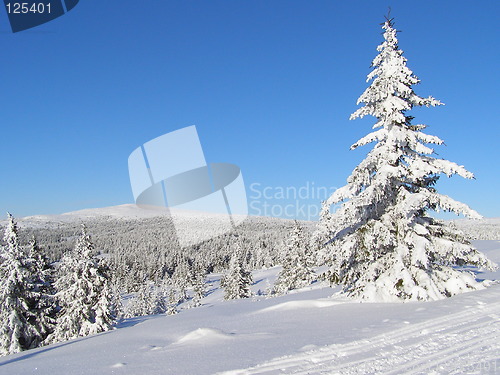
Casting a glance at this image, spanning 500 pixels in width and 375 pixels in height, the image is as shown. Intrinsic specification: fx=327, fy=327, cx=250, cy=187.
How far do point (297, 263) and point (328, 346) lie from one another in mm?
34276

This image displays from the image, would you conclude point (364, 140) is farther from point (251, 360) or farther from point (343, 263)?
point (251, 360)

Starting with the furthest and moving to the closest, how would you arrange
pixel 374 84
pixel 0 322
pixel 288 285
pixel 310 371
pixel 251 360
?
pixel 288 285, pixel 0 322, pixel 374 84, pixel 251 360, pixel 310 371

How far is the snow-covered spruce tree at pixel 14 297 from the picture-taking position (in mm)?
20688

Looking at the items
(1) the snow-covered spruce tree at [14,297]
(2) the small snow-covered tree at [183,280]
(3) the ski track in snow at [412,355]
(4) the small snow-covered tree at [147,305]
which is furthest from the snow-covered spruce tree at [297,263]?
(2) the small snow-covered tree at [183,280]

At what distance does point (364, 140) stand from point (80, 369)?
35.9 feet

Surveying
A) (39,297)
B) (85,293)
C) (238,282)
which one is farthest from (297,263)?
(39,297)

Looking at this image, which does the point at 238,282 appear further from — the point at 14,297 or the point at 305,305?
the point at 305,305

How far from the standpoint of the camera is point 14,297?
21391 mm

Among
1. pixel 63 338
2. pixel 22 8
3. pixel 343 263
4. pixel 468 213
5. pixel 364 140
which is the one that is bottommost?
pixel 63 338

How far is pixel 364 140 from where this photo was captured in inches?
479

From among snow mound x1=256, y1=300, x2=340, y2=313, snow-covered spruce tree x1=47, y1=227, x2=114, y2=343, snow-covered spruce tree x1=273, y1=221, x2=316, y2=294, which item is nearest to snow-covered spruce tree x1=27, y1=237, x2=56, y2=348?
snow-covered spruce tree x1=47, y1=227, x2=114, y2=343

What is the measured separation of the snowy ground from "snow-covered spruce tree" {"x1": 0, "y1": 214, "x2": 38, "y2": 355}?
15.9 metres

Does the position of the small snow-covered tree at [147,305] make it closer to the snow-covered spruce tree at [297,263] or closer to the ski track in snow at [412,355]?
the snow-covered spruce tree at [297,263]

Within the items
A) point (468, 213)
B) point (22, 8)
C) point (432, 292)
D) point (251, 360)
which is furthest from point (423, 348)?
point (22, 8)
